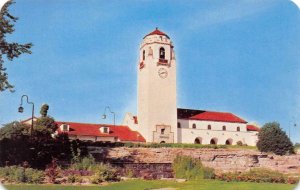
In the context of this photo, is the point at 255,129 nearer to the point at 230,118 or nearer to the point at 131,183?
the point at 230,118

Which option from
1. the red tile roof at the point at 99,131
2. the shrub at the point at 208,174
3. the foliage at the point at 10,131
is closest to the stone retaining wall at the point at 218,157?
the foliage at the point at 10,131

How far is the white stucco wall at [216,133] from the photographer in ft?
130

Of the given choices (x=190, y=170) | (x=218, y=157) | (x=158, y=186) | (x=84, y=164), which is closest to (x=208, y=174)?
(x=190, y=170)

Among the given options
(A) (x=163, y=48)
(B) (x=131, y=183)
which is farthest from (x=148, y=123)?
(B) (x=131, y=183)

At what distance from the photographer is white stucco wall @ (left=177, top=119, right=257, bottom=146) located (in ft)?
130

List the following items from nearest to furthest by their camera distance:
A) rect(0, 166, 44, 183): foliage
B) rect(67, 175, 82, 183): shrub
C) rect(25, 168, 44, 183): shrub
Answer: rect(0, 166, 44, 183): foliage, rect(25, 168, 44, 183): shrub, rect(67, 175, 82, 183): shrub

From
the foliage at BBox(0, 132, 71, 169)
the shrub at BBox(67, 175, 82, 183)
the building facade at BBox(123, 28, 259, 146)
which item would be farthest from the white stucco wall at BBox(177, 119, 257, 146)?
the shrub at BBox(67, 175, 82, 183)

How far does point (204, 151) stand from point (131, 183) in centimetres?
1055

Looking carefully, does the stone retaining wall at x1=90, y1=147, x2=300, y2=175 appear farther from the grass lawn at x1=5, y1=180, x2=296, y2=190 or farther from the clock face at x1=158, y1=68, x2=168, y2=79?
the clock face at x1=158, y1=68, x2=168, y2=79

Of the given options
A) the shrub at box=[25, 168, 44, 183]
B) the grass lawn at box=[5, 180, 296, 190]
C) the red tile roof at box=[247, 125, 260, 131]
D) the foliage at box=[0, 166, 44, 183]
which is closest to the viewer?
the grass lawn at box=[5, 180, 296, 190]

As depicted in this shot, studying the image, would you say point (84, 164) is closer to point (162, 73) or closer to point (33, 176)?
point (33, 176)

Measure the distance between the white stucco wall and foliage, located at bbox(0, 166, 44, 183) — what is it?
23821mm

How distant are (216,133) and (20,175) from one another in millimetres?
27534

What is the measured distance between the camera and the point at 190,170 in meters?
19.6
